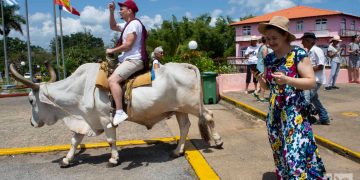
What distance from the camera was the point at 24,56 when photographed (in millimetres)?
59000

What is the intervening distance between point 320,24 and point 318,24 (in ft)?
0.95

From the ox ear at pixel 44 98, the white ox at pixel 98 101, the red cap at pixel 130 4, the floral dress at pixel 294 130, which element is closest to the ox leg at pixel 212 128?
the white ox at pixel 98 101

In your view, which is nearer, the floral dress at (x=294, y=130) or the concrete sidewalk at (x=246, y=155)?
the floral dress at (x=294, y=130)

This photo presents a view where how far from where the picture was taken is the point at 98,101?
5047 millimetres

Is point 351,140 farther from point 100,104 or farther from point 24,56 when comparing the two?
point 24,56

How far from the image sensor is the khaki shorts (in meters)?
4.95

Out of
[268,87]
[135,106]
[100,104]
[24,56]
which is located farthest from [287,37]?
[24,56]

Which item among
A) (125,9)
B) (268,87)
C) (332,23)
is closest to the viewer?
(268,87)

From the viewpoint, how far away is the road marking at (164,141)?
4.56 metres

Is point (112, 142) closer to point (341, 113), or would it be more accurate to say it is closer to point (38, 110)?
point (38, 110)

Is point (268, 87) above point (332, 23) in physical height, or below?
below

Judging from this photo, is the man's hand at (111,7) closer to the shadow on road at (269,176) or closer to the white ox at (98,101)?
the white ox at (98,101)

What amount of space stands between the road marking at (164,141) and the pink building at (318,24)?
158 ft

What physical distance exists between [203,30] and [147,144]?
5045 centimetres
